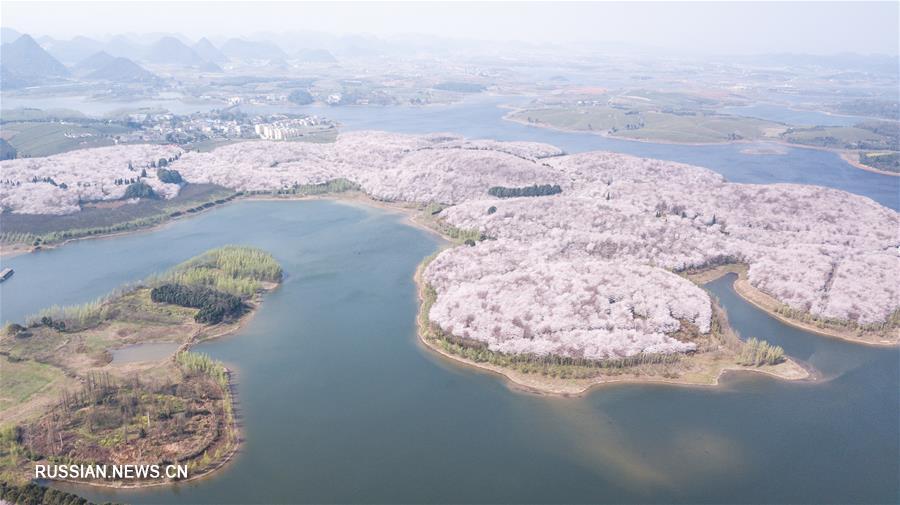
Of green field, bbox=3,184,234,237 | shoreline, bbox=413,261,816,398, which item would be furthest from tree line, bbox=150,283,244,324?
green field, bbox=3,184,234,237

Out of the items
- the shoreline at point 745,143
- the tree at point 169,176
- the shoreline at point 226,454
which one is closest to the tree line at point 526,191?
the shoreline at point 226,454

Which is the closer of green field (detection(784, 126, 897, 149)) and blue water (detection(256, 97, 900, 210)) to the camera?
blue water (detection(256, 97, 900, 210))

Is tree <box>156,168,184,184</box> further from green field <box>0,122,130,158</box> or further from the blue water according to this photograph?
the blue water

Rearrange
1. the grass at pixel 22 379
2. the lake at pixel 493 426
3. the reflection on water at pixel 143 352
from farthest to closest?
the reflection on water at pixel 143 352, the grass at pixel 22 379, the lake at pixel 493 426

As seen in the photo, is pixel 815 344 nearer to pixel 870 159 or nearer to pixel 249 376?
pixel 249 376

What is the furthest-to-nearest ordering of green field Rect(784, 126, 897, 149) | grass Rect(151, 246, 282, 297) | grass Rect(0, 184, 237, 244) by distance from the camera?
green field Rect(784, 126, 897, 149), grass Rect(0, 184, 237, 244), grass Rect(151, 246, 282, 297)

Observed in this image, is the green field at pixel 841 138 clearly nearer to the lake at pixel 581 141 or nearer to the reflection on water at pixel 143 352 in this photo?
the lake at pixel 581 141

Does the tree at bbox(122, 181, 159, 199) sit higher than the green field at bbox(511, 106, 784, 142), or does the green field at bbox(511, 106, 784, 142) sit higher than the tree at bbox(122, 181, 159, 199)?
the green field at bbox(511, 106, 784, 142)

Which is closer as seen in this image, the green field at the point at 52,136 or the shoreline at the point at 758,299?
the shoreline at the point at 758,299
